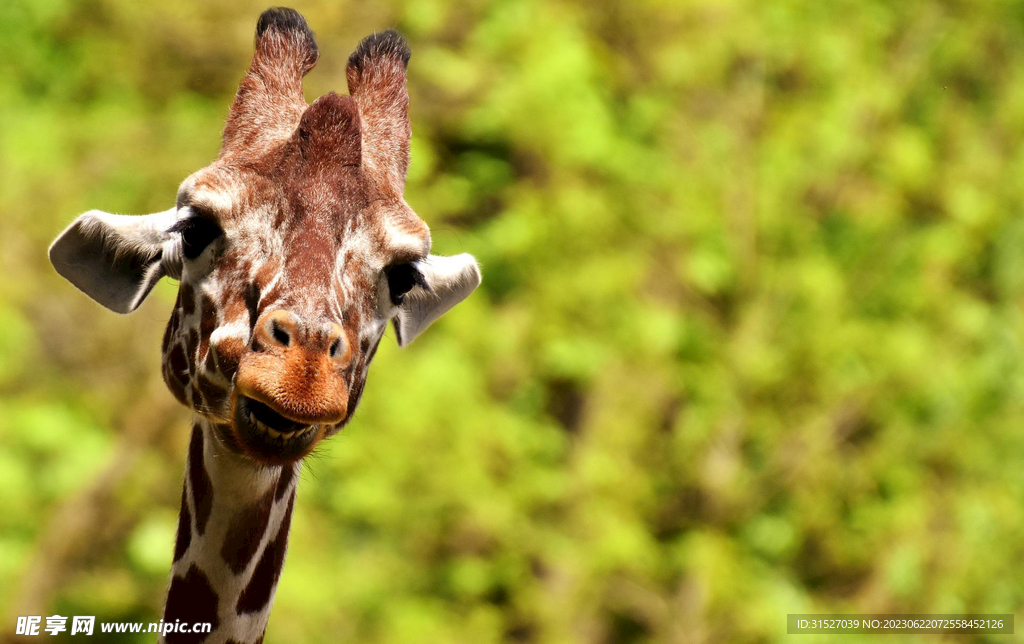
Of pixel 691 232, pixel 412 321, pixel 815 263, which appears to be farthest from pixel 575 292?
pixel 412 321

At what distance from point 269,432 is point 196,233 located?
614 millimetres

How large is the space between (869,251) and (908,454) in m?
1.93

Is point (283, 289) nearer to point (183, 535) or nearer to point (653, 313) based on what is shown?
point (183, 535)

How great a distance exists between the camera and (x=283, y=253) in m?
2.71

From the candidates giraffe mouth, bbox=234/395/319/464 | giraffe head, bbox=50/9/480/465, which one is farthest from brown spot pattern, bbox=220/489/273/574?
giraffe mouth, bbox=234/395/319/464

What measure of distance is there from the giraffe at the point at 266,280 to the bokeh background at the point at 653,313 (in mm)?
6156

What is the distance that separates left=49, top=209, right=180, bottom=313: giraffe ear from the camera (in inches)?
119

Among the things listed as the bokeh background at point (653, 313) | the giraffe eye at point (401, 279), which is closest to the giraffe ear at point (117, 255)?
the giraffe eye at point (401, 279)

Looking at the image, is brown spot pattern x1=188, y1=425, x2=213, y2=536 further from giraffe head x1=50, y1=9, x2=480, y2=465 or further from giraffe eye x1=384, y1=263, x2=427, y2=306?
giraffe eye x1=384, y1=263, x2=427, y2=306

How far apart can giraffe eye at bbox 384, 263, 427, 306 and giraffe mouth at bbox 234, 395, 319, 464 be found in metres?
0.53

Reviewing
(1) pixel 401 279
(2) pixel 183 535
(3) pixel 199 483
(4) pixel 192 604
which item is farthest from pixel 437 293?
(4) pixel 192 604

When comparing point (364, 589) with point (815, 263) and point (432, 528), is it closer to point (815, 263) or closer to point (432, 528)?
point (432, 528)

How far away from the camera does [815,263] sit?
32.8ft

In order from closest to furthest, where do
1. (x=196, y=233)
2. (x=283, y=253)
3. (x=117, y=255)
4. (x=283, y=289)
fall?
(x=283, y=289)
(x=283, y=253)
(x=196, y=233)
(x=117, y=255)
